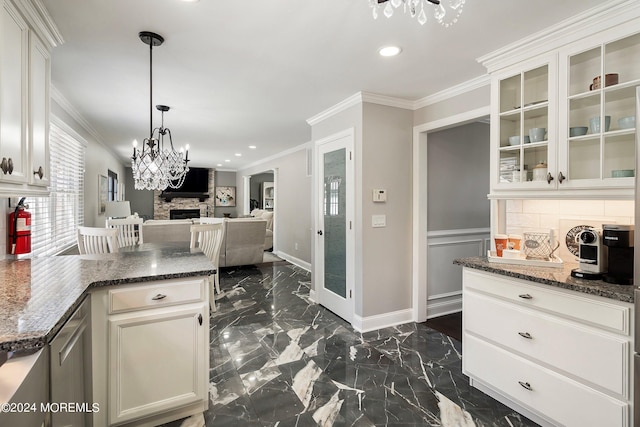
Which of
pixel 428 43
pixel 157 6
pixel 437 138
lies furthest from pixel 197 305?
pixel 437 138

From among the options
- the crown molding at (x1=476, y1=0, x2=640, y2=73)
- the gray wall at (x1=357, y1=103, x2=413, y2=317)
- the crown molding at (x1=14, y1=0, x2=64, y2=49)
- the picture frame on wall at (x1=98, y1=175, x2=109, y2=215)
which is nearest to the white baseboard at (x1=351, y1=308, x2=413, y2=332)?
the gray wall at (x1=357, y1=103, x2=413, y2=317)

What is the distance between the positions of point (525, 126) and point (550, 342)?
4.69ft

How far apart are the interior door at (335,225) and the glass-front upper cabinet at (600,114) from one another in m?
1.85

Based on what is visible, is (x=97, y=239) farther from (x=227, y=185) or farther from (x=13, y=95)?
(x=227, y=185)

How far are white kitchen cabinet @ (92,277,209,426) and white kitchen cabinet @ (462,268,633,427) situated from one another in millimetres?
1796

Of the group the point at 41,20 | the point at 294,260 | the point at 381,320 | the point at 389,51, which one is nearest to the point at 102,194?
the point at 294,260

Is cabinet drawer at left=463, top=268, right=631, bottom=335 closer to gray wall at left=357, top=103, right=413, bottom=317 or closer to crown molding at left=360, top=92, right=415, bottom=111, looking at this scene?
gray wall at left=357, top=103, right=413, bottom=317

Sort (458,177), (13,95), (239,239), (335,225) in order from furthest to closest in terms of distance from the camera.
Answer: (239,239)
(458,177)
(335,225)
(13,95)

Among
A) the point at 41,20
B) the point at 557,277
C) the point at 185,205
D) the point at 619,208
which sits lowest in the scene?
the point at 557,277

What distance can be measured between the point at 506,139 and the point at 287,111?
2.47 meters

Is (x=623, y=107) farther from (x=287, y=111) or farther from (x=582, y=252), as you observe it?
(x=287, y=111)

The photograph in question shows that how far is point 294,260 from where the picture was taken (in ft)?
22.0

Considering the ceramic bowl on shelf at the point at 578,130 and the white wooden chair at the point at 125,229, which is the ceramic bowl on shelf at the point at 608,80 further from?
the white wooden chair at the point at 125,229

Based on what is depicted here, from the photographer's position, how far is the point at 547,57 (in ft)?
6.86
